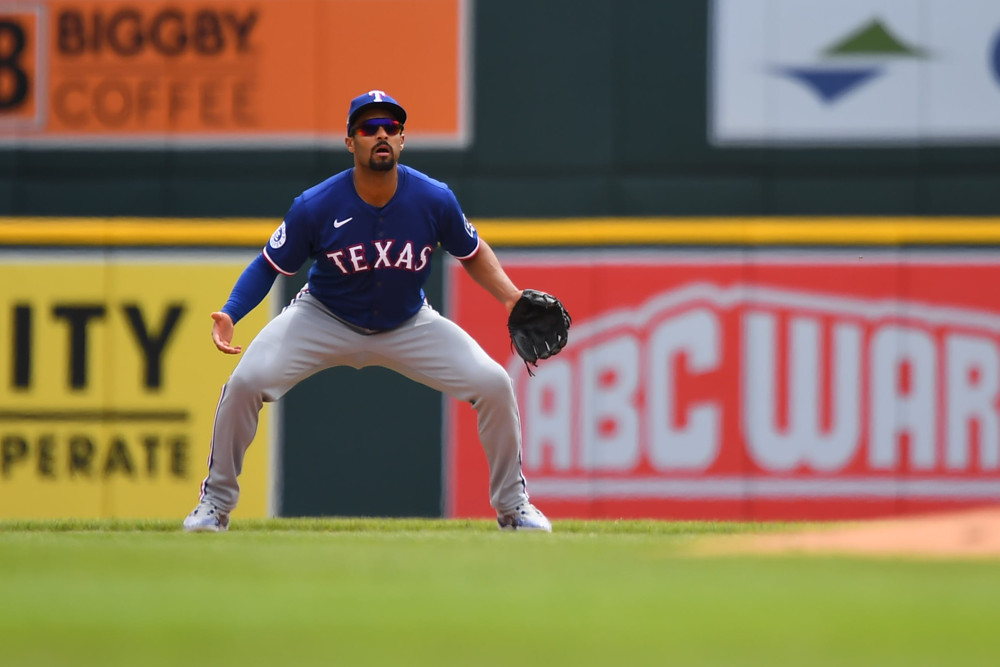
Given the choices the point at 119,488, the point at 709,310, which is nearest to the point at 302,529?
the point at 119,488

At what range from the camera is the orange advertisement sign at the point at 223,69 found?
7094 millimetres

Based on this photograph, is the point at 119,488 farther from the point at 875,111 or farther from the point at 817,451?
the point at 875,111

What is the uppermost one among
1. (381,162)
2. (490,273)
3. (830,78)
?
(830,78)

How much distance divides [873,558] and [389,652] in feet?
6.06

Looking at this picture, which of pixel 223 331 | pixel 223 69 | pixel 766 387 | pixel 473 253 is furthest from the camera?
pixel 223 69

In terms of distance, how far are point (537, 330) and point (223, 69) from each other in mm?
2754

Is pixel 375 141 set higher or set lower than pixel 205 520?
higher

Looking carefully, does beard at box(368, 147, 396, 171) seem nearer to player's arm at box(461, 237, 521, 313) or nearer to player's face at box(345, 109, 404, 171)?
player's face at box(345, 109, 404, 171)

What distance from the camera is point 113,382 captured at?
22.9 ft

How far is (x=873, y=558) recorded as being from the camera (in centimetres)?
401

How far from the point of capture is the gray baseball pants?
16.5 feet

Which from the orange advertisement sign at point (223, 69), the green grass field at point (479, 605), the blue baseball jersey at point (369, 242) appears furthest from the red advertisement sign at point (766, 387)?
the green grass field at point (479, 605)

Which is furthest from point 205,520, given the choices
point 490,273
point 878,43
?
point 878,43

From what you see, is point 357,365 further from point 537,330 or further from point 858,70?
point 858,70
